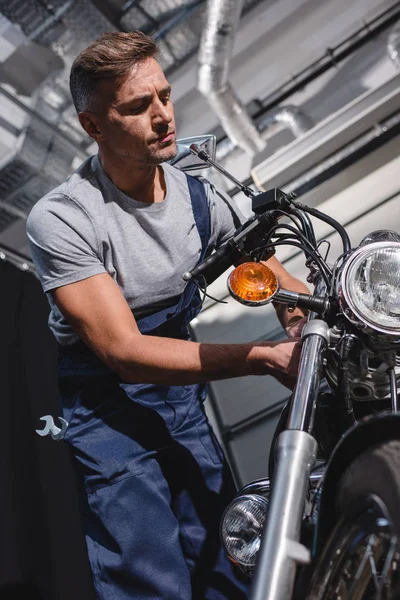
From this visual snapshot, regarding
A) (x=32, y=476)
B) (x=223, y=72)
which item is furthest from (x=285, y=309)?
(x=223, y=72)

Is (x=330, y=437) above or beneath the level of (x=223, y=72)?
beneath

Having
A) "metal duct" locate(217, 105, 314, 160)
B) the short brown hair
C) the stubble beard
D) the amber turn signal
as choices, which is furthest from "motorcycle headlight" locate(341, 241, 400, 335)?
"metal duct" locate(217, 105, 314, 160)

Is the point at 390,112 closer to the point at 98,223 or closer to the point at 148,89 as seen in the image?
the point at 148,89

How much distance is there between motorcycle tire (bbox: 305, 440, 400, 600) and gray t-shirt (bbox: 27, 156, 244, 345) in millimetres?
683

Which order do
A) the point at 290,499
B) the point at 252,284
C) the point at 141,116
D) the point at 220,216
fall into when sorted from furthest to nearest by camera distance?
the point at 220,216, the point at 141,116, the point at 252,284, the point at 290,499

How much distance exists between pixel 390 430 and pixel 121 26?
9.14 ft

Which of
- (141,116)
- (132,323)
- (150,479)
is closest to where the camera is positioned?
(132,323)

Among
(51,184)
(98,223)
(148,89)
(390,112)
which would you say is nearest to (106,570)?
(98,223)

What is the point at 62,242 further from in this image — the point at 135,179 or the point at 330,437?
the point at 330,437

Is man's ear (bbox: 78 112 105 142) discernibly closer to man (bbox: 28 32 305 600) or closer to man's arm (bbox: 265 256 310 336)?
man (bbox: 28 32 305 600)

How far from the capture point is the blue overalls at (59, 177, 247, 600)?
123 cm

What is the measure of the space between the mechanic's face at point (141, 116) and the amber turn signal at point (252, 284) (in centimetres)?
56

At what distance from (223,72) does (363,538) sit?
7.80 feet

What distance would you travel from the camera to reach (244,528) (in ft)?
3.43
